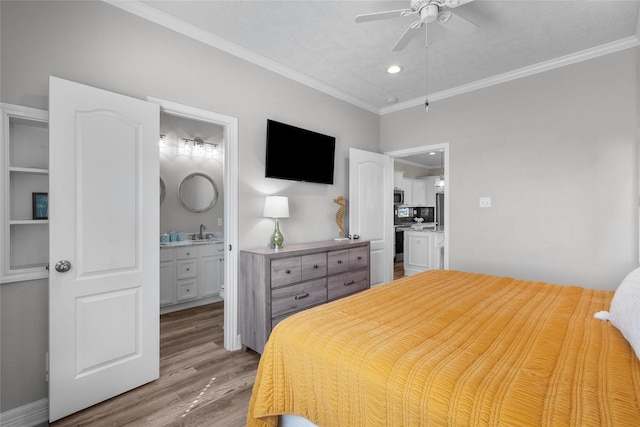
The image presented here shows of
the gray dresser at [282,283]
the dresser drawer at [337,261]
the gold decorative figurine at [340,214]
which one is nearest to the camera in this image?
the gray dresser at [282,283]

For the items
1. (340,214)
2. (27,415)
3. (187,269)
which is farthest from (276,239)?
(27,415)

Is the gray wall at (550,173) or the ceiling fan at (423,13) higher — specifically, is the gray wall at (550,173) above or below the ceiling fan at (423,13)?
below

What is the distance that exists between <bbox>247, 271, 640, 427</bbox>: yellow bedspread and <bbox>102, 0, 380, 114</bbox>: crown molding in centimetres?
242

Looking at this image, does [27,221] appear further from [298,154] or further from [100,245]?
[298,154]

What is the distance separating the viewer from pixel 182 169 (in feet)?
14.1

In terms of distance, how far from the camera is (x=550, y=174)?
3.01 m

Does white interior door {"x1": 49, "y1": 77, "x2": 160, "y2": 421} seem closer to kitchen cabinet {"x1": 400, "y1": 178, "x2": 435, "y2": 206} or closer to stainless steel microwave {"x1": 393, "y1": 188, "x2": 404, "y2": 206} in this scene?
stainless steel microwave {"x1": 393, "y1": 188, "x2": 404, "y2": 206}

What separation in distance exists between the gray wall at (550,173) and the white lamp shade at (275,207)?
7.04 ft

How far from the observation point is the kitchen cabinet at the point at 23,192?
5.56ft

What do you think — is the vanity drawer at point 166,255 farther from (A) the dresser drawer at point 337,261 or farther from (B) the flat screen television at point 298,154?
(A) the dresser drawer at point 337,261

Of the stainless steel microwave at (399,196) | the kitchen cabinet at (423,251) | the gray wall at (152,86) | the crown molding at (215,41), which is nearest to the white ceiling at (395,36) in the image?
the crown molding at (215,41)

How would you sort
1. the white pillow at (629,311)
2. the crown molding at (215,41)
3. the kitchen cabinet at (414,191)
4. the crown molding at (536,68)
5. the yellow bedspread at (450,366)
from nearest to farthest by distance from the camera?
the yellow bedspread at (450,366) → the white pillow at (629,311) → the crown molding at (215,41) → the crown molding at (536,68) → the kitchen cabinet at (414,191)

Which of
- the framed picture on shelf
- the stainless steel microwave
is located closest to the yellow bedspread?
the framed picture on shelf

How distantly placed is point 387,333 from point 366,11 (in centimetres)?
224
